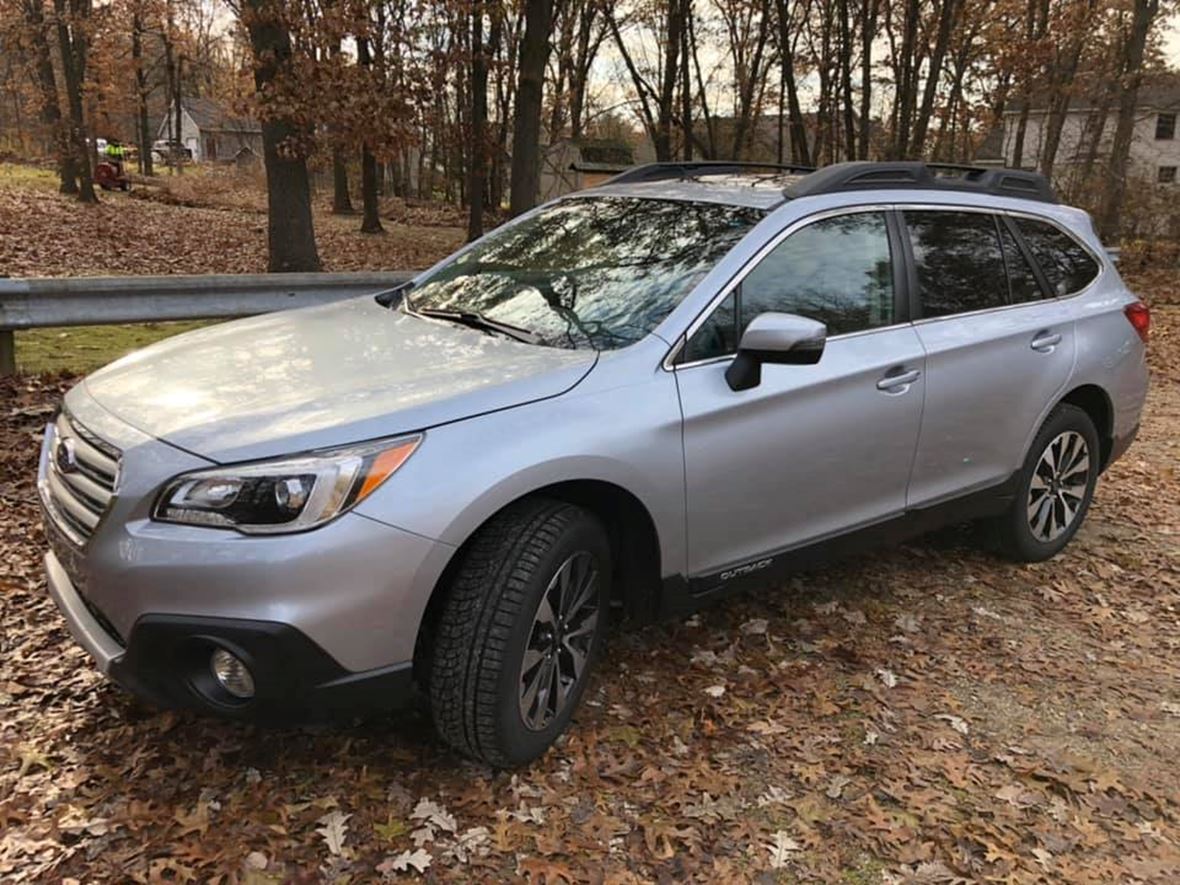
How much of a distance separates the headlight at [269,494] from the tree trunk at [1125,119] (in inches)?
838

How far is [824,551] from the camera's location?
3.64m

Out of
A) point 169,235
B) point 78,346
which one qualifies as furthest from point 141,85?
point 78,346

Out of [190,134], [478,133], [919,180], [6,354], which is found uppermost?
[190,134]

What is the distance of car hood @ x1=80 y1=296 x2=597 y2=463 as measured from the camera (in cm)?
251

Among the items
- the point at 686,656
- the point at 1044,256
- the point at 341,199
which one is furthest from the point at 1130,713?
the point at 341,199

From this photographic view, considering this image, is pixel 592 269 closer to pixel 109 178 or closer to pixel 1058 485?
pixel 1058 485

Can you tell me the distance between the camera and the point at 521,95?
1327cm

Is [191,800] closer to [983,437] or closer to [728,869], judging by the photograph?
[728,869]

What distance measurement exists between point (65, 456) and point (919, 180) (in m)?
3.41

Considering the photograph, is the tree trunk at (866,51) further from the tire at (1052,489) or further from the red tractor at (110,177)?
the red tractor at (110,177)

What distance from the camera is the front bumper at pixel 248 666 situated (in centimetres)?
236

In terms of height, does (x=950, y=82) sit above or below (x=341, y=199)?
above

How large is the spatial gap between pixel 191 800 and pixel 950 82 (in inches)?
919

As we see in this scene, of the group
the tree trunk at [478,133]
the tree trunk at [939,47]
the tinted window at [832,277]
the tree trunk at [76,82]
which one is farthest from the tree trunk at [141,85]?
the tinted window at [832,277]
